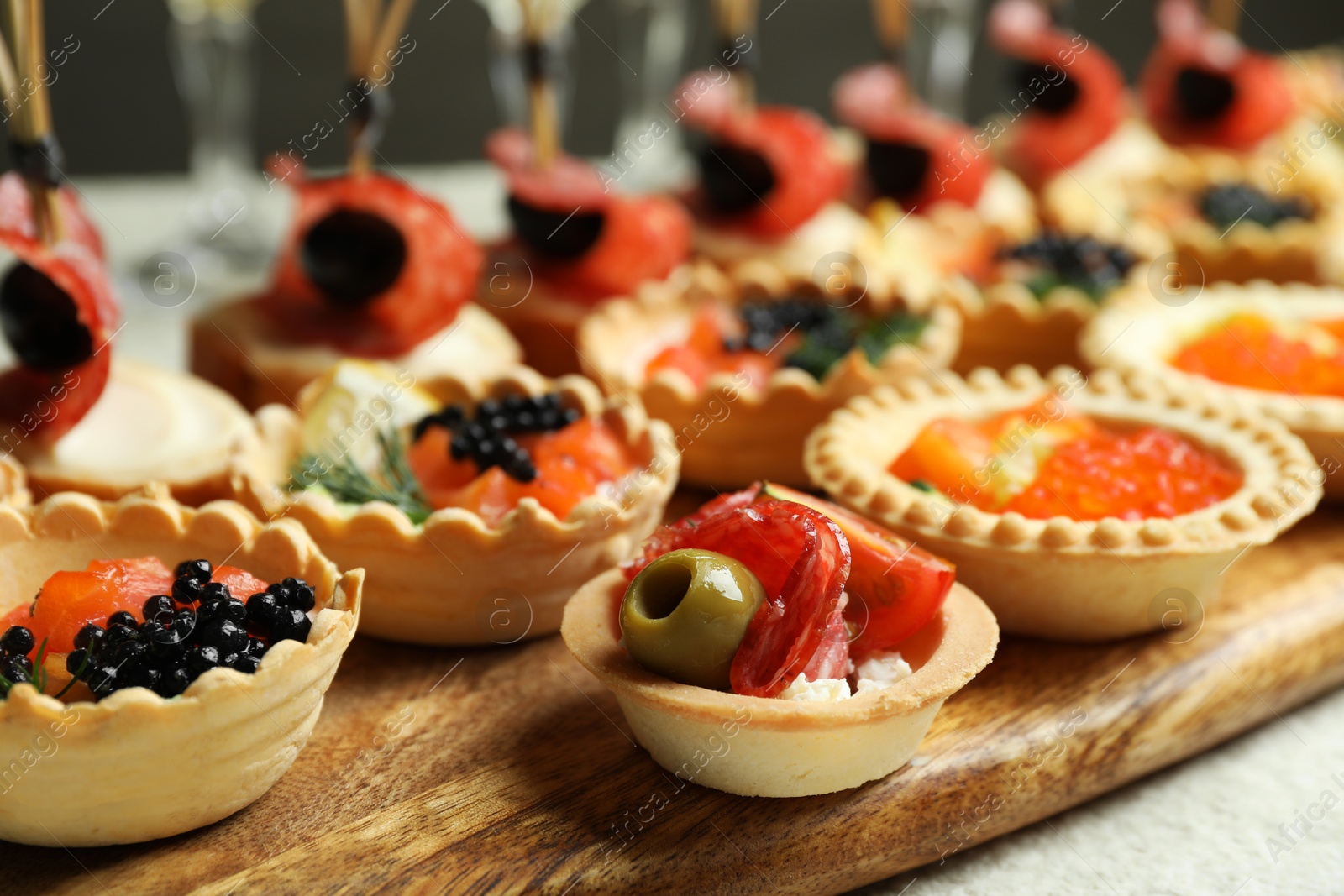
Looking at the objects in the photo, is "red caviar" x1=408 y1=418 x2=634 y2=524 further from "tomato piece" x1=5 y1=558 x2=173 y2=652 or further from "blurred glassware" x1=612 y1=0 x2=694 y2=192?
"blurred glassware" x1=612 y1=0 x2=694 y2=192

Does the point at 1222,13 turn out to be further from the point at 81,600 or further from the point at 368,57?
the point at 81,600

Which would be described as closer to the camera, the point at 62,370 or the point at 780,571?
the point at 780,571

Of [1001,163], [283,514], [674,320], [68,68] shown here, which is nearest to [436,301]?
[674,320]

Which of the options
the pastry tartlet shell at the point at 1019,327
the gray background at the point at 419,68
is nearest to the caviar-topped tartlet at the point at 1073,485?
the pastry tartlet shell at the point at 1019,327

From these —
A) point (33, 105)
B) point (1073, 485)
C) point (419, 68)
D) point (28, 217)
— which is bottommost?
point (1073, 485)

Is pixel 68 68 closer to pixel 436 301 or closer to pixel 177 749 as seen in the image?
pixel 436 301

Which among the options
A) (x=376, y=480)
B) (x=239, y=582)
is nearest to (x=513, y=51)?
(x=376, y=480)

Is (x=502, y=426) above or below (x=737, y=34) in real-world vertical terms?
below
